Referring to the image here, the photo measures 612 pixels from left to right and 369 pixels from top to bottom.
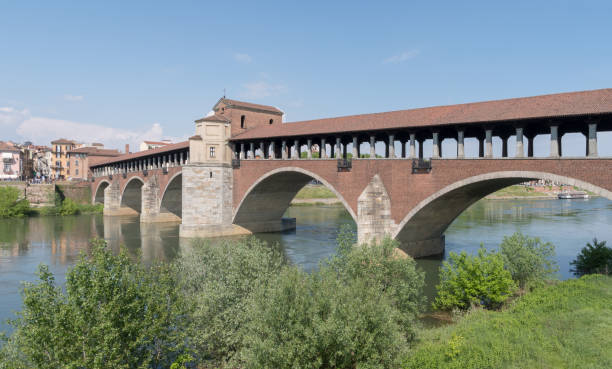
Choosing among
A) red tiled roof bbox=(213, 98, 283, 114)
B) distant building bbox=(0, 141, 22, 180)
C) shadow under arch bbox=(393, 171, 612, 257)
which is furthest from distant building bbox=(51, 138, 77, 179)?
shadow under arch bbox=(393, 171, 612, 257)

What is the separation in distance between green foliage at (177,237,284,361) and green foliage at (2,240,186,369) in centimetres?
81

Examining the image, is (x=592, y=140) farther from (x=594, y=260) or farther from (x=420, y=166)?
(x=420, y=166)

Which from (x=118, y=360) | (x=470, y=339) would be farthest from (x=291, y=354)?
(x=470, y=339)

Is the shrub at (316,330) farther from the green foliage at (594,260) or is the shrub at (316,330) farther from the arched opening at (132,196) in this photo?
the arched opening at (132,196)

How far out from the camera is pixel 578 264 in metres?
24.8

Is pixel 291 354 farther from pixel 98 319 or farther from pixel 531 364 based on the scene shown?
pixel 531 364

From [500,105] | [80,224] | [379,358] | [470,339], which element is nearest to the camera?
[379,358]

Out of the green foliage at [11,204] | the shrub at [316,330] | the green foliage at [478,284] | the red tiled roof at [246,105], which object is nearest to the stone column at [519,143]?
the green foliage at [478,284]

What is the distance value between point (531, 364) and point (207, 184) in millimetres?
34999

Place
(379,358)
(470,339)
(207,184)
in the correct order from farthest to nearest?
(207,184) → (470,339) → (379,358)

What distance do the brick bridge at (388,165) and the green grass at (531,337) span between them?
6.08m

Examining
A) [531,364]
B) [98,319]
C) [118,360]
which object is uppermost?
[98,319]

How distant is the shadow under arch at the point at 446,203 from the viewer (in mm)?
21328

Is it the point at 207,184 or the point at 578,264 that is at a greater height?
the point at 207,184
